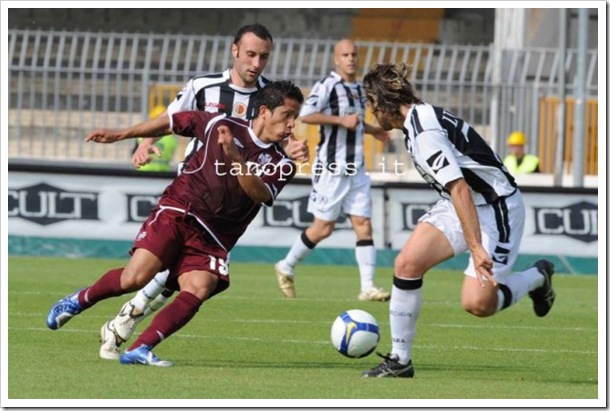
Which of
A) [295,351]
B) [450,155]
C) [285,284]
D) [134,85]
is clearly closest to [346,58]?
[285,284]

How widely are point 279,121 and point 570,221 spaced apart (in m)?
10.0

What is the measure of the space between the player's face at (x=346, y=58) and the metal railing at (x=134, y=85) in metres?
7.19

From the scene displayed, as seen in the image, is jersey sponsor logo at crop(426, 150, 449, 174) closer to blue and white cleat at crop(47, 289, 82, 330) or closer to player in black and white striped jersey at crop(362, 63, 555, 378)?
player in black and white striped jersey at crop(362, 63, 555, 378)

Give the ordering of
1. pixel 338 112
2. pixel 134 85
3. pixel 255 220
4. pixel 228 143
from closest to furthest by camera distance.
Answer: pixel 228 143, pixel 338 112, pixel 255 220, pixel 134 85

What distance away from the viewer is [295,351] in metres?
10.1

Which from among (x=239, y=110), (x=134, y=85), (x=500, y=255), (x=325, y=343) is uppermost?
(x=134, y=85)

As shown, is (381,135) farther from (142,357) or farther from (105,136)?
(142,357)

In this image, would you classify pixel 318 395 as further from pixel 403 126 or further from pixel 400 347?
pixel 403 126

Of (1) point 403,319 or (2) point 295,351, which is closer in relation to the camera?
(1) point 403,319

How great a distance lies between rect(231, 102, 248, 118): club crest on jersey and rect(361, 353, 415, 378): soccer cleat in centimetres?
227

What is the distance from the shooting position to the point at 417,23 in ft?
98.4

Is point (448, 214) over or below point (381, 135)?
below

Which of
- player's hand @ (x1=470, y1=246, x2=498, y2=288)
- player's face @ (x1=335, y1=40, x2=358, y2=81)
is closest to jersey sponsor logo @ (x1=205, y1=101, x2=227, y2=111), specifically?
player's hand @ (x1=470, y1=246, x2=498, y2=288)

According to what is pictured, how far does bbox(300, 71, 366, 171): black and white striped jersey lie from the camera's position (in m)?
14.2
